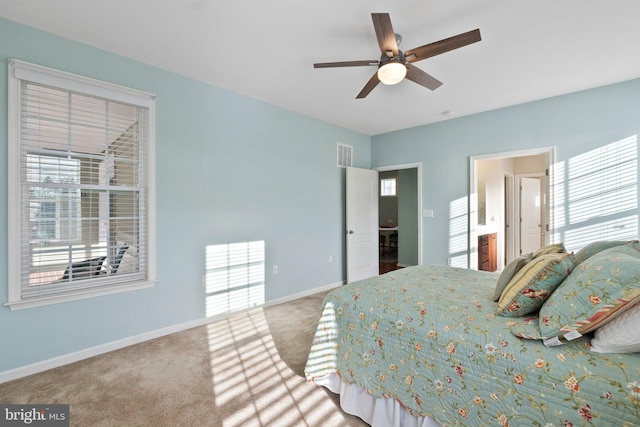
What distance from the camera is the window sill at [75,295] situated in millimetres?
2203

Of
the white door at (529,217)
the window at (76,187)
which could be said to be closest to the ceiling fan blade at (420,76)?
the window at (76,187)

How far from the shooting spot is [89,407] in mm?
1868

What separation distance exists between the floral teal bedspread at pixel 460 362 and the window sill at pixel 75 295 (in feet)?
6.02

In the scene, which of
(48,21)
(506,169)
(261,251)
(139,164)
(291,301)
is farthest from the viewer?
(506,169)

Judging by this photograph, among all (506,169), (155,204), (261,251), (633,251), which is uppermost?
(506,169)

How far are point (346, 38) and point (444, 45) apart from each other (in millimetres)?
815

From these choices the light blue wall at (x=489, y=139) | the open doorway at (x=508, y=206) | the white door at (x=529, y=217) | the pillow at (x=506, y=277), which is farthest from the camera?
the white door at (x=529, y=217)

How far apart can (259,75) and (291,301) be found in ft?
9.41

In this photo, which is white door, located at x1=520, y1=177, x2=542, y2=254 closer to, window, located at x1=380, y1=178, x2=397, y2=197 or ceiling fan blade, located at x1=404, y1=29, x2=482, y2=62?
window, located at x1=380, y1=178, x2=397, y2=197

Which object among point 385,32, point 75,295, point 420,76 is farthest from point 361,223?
point 75,295

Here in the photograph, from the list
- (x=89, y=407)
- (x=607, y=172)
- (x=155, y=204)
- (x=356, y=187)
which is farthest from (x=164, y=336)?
(x=607, y=172)

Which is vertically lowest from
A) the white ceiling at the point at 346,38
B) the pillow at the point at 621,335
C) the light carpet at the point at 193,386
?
the light carpet at the point at 193,386

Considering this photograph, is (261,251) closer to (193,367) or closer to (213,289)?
(213,289)

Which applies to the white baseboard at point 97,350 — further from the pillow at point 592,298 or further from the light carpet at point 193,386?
the pillow at point 592,298
